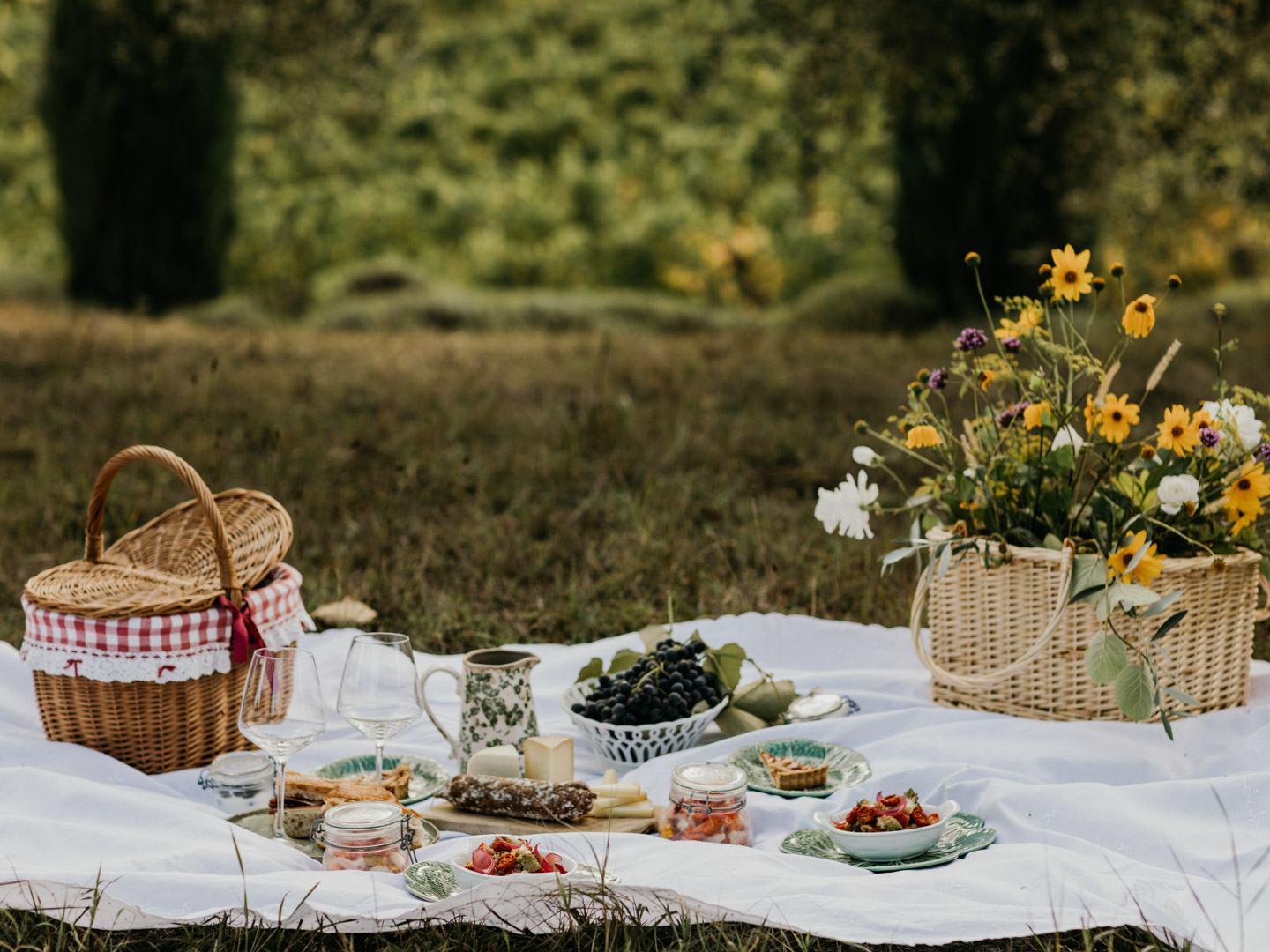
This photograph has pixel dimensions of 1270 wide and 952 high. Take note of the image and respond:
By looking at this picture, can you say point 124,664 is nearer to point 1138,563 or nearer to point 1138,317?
point 1138,563

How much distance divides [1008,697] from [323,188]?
16.5 m

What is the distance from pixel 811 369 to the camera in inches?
283

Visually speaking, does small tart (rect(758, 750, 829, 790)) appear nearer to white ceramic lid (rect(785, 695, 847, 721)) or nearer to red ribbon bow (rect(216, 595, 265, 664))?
white ceramic lid (rect(785, 695, 847, 721))

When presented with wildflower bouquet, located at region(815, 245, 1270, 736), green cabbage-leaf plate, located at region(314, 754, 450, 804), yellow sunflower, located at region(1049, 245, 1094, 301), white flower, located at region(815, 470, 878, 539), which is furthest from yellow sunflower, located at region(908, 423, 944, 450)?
green cabbage-leaf plate, located at region(314, 754, 450, 804)

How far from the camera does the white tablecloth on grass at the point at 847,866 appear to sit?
6.43 ft

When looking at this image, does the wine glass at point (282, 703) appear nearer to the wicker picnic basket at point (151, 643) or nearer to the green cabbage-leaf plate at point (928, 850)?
the wicker picnic basket at point (151, 643)

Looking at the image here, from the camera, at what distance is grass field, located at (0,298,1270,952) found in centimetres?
392

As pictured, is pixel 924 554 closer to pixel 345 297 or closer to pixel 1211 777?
pixel 1211 777

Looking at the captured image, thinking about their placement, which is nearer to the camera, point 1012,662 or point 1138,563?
point 1138,563

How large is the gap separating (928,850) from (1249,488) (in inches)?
42.7

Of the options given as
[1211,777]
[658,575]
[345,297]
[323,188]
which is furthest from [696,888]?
[323,188]

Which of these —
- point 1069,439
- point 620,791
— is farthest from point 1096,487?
point 620,791

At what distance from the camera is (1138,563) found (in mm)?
2533

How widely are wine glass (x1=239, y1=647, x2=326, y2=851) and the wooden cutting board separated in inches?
14.1
